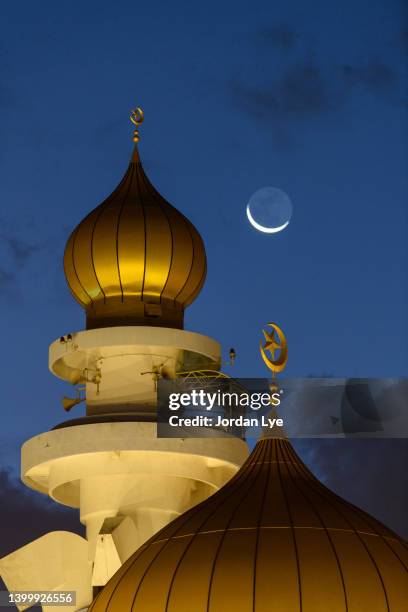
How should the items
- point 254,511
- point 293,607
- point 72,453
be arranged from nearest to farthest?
point 293,607 → point 254,511 → point 72,453

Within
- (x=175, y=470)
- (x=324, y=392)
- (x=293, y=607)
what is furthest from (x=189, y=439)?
(x=293, y=607)

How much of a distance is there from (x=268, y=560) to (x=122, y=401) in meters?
7.70

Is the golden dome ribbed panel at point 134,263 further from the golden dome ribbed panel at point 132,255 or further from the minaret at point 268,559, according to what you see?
the minaret at point 268,559

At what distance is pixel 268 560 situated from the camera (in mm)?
23406

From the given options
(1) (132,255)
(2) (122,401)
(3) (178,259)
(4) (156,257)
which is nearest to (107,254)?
(1) (132,255)

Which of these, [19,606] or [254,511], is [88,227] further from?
[254,511]

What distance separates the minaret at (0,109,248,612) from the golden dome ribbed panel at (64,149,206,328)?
17 mm

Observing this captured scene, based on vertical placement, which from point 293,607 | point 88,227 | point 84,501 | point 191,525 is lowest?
point 293,607

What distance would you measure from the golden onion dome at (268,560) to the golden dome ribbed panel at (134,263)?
641 cm

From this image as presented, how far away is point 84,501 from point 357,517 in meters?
6.93

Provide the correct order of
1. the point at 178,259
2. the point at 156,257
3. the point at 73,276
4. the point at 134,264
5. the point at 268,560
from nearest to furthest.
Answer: the point at 268,560
the point at 134,264
the point at 156,257
the point at 178,259
the point at 73,276

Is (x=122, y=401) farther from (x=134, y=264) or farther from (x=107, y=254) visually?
(x=107, y=254)

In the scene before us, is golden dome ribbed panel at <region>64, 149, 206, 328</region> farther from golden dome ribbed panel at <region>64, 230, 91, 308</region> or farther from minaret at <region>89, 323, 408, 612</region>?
minaret at <region>89, 323, 408, 612</region>

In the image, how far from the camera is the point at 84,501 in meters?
30.4
